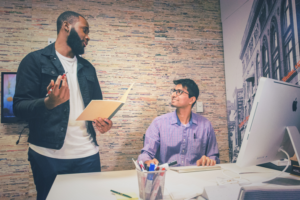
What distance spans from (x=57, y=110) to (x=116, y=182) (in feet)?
2.09

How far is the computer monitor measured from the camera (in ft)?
2.41

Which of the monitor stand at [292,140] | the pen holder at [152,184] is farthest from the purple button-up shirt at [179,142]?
the pen holder at [152,184]

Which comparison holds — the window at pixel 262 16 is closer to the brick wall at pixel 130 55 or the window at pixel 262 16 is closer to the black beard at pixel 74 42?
the brick wall at pixel 130 55

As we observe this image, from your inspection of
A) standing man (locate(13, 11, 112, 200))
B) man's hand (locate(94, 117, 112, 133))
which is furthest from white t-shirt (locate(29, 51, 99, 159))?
man's hand (locate(94, 117, 112, 133))

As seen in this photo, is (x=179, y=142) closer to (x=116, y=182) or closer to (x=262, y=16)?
(x=116, y=182)

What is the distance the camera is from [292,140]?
85 centimetres

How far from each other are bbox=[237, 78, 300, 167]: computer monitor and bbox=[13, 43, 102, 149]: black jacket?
3.28ft

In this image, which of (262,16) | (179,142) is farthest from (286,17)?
(179,142)

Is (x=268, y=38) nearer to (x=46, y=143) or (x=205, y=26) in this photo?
(x=205, y=26)

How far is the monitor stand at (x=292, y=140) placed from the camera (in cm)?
85

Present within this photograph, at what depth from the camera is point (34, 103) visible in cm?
112

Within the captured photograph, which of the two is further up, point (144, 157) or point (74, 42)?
point (74, 42)

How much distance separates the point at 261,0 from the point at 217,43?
0.77 meters

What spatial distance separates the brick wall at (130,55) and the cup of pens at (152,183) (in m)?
1.45
